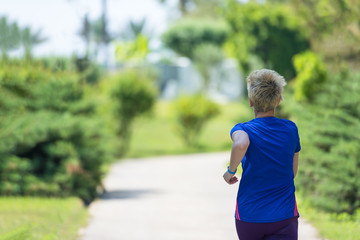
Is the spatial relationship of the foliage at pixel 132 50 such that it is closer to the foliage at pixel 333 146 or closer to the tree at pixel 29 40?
the tree at pixel 29 40

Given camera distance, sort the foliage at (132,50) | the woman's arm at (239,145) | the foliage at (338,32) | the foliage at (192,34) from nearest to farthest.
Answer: the woman's arm at (239,145), the foliage at (338,32), the foliage at (132,50), the foliage at (192,34)

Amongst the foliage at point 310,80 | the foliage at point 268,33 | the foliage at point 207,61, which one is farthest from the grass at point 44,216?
the foliage at point 207,61

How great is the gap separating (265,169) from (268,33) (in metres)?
27.3

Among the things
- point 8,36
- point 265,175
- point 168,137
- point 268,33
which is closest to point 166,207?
point 8,36

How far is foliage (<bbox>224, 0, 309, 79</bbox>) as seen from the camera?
29.5 meters

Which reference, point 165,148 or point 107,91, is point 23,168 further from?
point 165,148

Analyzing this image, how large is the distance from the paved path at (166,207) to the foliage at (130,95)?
580 cm

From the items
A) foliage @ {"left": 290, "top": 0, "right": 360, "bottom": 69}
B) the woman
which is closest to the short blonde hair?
the woman

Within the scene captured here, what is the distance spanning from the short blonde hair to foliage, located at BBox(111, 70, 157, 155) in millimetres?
20656

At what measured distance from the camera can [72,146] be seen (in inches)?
484

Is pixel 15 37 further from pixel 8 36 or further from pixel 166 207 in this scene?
pixel 166 207

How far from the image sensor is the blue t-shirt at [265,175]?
3.74m

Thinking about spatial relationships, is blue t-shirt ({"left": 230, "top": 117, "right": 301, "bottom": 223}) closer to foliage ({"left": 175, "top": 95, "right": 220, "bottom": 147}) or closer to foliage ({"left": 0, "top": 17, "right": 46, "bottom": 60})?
foliage ({"left": 0, "top": 17, "right": 46, "bottom": 60})

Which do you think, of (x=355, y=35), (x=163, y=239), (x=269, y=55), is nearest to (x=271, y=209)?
(x=163, y=239)
